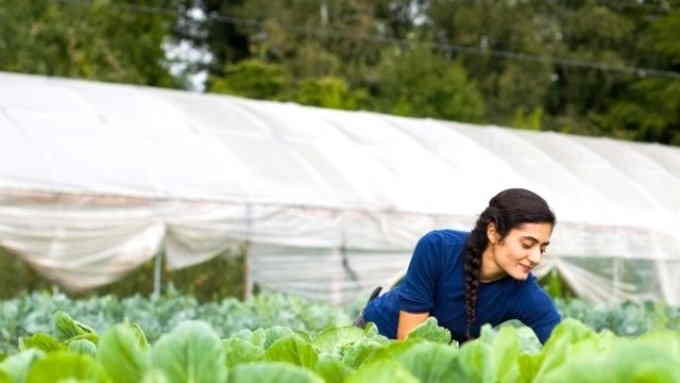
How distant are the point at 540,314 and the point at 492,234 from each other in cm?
28

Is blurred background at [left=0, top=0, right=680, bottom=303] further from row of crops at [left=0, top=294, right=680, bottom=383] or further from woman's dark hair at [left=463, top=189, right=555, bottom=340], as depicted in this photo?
row of crops at [left=0, top=294, right=680, bottom=383]

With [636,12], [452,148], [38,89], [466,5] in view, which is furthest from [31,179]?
[636,12]

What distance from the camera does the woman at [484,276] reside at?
156 inches

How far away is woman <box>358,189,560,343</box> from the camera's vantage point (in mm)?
3955

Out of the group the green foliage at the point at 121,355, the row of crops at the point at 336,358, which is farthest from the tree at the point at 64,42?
the green foliage at the point at 121,355

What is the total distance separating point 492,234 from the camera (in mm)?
4051

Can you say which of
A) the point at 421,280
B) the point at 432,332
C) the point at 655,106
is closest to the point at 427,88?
the point at 655,106

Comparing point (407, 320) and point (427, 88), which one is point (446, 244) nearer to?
point (407, 320)

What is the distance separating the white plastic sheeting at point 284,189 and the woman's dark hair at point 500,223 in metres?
8.01

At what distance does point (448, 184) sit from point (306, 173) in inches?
70.9

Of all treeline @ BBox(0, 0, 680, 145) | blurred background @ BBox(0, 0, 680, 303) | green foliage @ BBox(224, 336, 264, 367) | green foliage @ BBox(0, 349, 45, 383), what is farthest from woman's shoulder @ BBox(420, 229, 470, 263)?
treeline @ BBox(0, 0, 680, 145)

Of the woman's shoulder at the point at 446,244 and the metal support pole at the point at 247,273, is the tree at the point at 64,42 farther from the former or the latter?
the woman's shoulder at the point at 446,244

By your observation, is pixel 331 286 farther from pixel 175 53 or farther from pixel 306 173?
pixel 175 53

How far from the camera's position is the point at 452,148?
16.3 meters
